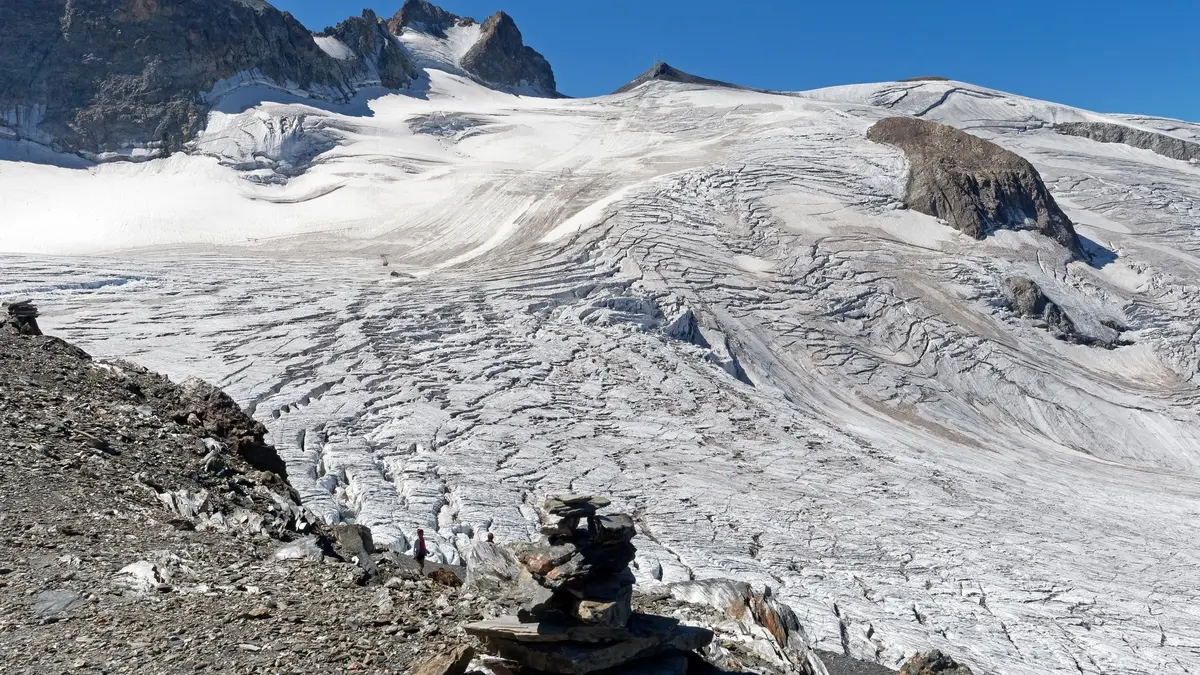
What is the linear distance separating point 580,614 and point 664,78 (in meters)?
78.7

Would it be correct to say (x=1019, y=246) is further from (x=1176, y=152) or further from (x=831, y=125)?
(x=1176, y=152)

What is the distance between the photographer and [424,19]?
330 ft

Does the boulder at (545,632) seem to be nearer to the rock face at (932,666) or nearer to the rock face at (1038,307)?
the rock face at (932,666)

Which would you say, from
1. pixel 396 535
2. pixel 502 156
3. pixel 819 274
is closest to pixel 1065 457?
pixel 819 274

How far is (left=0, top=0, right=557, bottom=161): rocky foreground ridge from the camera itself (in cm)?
6016

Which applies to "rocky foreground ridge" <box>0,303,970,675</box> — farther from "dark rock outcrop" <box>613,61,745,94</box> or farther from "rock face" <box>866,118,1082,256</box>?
"dark rock outcrop" <box>613,61,745,94</box>

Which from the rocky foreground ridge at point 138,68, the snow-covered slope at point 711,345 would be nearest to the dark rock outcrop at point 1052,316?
the snow-covered slope at point 711,345

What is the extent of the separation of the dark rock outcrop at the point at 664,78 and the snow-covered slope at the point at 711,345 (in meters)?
18.7

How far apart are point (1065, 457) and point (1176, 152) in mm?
46915

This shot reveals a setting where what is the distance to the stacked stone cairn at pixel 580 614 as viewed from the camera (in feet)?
22.7

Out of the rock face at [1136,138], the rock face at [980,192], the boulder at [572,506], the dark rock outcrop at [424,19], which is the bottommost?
the boulder at [572,506]

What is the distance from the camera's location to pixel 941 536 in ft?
62.3

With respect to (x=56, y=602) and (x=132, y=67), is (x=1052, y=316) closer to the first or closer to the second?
(x=56, y=602)

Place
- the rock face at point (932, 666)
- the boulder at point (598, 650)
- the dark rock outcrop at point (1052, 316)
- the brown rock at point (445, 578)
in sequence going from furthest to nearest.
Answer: the dark rock outcrop at point (1052, 316), the rock face at point (932, 666), the brown rock at point (445, 578), the boulder at point (598, 650)
